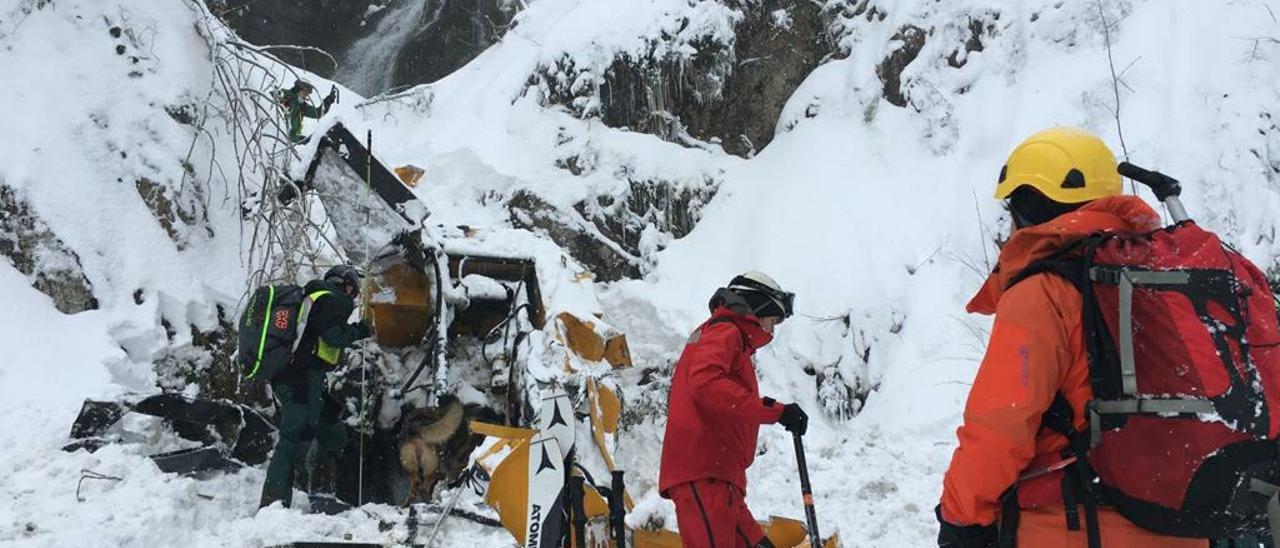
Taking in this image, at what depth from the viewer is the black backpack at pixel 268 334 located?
5285mm

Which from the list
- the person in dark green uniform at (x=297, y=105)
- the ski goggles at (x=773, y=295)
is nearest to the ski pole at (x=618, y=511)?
the ski goggles at (x=773, y=295)

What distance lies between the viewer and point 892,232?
8766mm

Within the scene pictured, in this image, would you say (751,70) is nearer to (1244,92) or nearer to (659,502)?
(1244,92)

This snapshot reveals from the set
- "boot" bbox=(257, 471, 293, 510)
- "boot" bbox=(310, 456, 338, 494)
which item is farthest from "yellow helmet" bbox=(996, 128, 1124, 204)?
"boot" bbox=(310, 456, 338, 494)

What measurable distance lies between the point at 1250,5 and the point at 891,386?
5089mm

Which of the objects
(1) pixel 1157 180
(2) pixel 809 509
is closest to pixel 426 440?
(2) pixel 809 509

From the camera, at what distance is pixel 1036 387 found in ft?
6.45

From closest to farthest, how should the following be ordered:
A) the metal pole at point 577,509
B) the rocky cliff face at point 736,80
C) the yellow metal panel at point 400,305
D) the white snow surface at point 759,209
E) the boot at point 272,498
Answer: the metal pole at point 577,509
the boot at point 272,498
the white snow surface at point 759,209
the yellow metal panel at point 400,305
the rocky cliff face at point 736,80

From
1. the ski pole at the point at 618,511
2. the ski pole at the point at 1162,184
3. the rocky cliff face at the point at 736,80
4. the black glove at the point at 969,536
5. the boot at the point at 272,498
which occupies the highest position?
the rocky cliff face at the point at 736,80

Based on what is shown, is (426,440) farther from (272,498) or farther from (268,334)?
(268,334)

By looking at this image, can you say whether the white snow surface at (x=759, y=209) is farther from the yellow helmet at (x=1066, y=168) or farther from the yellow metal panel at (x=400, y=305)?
the yellow helmet at (x=1066, y=168)

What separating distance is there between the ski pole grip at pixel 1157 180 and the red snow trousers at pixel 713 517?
85.4 inches

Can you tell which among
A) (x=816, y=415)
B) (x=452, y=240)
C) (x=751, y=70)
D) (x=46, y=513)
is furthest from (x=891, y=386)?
(x=46, y=513)

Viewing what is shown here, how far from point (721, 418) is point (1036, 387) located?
194 centimetres
